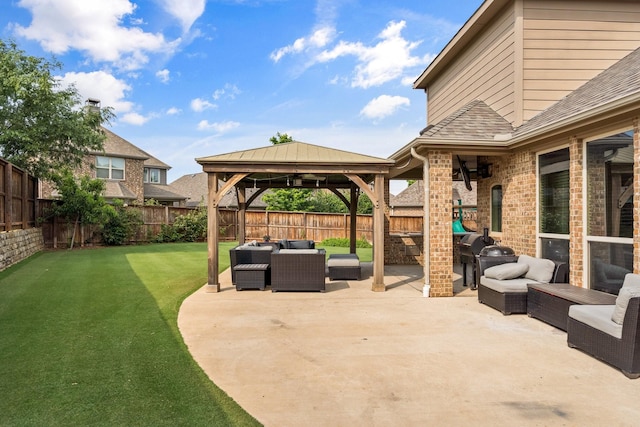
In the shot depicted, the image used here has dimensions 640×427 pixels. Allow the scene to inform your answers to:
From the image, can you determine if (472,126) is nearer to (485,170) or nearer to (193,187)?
(485,170)

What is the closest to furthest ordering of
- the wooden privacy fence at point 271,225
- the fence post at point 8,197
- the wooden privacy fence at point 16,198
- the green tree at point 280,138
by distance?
the wooden privacy fence at point 16,198, the fence post at point 8,197, the wooden privacy fence at point 271,225, the green tree at point 280,138

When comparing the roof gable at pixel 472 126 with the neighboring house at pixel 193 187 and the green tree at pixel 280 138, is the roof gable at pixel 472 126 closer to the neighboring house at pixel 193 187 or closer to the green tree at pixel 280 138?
the green tree at pixel 280 138

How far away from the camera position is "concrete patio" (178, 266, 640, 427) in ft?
9.82

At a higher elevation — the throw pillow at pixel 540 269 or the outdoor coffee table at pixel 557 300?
the throw pillow at pixel 540 269

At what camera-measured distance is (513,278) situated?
6277 mm

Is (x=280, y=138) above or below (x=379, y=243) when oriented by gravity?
above

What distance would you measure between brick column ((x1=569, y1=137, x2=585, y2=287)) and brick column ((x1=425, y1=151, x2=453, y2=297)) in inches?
76.2

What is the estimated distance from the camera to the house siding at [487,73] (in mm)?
8180

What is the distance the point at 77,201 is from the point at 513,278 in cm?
1593

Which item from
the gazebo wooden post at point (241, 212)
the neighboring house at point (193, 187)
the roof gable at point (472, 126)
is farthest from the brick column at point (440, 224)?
the neighboring house at point (193, 187)

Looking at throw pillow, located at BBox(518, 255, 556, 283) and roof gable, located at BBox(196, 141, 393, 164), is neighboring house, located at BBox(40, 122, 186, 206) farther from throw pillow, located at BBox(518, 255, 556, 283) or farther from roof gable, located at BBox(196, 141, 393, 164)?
throw pillow, located at BBox(518, 255, 556, 283)

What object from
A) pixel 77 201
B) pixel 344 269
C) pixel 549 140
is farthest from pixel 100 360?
pixel 77 201

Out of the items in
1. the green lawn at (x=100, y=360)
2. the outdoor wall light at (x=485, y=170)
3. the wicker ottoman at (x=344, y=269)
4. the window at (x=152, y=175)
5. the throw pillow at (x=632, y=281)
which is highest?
the window at (x=152, y=175)

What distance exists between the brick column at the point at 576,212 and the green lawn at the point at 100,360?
5.60 m
